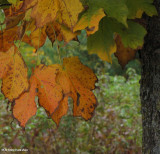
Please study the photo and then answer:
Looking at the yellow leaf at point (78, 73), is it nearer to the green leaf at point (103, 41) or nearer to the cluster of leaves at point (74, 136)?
the green leaf at point (103, 41)

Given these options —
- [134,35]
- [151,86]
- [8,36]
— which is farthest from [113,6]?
[151,86]

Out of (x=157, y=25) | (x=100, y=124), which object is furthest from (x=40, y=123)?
(x=157, y=25)

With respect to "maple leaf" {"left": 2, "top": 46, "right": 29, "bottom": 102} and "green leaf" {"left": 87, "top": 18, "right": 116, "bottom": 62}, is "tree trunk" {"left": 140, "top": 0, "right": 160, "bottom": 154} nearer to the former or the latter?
"green leaf" {"left": 87, "top": 18, "right": 116, "bottom": 62}

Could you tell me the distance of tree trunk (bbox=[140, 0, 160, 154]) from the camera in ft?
3.06

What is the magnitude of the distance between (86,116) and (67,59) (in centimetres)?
16

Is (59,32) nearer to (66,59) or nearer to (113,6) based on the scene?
(66,59)

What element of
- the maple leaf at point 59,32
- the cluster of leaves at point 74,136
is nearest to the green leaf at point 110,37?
the maple leaf at point 59,32

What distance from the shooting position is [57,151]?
7.39 feet

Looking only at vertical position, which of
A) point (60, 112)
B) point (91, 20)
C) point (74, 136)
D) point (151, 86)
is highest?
point (91, 20)

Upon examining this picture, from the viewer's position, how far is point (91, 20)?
50 cm

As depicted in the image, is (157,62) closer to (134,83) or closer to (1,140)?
(1,140)

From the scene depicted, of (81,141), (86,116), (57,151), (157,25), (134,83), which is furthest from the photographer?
(134,83)

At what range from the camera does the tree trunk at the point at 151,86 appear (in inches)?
36.7

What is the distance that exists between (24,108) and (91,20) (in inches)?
10.1
